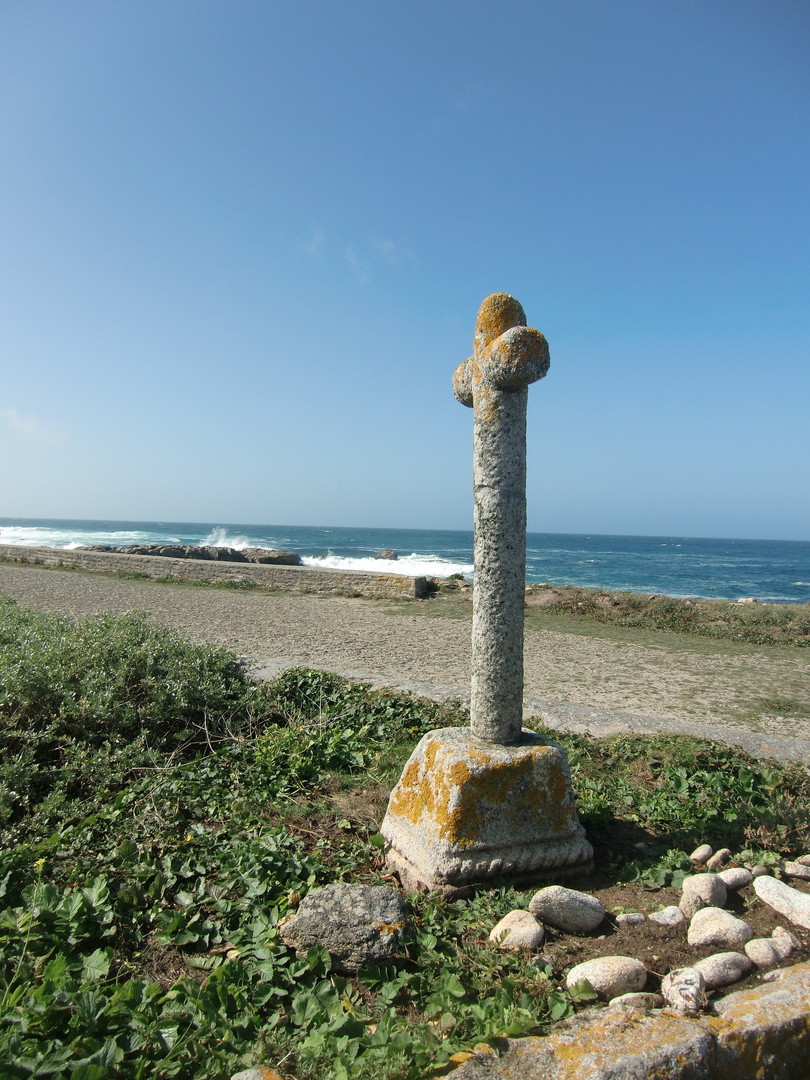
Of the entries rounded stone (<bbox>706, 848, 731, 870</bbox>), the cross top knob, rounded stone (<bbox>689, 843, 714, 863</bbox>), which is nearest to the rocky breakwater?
the cross top knob

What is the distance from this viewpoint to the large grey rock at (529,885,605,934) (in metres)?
2.79

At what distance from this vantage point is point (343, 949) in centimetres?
251

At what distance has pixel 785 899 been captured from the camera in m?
2.85

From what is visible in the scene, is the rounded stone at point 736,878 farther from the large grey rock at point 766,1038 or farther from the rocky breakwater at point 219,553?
the rocky breakwater at point 219,553

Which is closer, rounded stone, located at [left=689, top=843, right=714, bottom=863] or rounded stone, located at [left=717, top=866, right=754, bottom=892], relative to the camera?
rounded stone, located at [left=717, top=866, right=754, bottom=892]

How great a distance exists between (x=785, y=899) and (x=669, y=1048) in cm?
150

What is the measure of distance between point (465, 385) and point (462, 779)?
89.8 inches

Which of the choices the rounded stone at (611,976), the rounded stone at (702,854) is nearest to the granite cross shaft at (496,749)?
the rounded stone at (702,854)

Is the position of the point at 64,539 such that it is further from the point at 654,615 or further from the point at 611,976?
the point at 611,976

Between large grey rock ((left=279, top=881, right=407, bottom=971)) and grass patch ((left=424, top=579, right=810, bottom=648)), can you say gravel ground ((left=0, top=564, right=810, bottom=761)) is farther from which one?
large grey rock ((left=279, top=881, right=407, bottom=971))

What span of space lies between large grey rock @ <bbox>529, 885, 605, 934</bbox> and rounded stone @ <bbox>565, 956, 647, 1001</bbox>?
0.36 metres

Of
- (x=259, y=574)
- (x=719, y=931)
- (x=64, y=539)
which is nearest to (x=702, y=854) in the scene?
(x=719, y=931)

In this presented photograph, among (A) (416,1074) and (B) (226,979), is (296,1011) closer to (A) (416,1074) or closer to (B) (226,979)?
(B) (226,979)

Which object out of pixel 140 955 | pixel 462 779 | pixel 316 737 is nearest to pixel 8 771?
pixel 140 955
